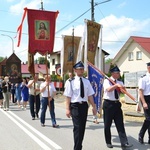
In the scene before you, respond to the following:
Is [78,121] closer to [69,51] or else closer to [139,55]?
[69,51]

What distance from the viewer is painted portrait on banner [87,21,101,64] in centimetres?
1210

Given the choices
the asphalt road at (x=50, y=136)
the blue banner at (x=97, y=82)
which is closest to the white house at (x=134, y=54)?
the blue banner at (x=97, y=82)

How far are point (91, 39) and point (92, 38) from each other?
97mm

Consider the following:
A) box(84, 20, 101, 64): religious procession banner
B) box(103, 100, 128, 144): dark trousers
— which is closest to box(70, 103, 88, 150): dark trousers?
box(103, 100, 128, 144): dark trousers

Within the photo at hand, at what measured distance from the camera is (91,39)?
12242mm

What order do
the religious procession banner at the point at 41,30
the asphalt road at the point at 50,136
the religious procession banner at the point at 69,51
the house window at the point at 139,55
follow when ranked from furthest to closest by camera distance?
the house window at the point at 139,55 → the religious procession banner at the point at 69,51 → the religious procession banner at the point at 41,30 → the asphalt road at the point at 50,136

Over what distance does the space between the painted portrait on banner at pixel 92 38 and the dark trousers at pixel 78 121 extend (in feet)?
21.3

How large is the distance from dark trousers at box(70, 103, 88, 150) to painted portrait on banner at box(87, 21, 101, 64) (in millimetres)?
6504

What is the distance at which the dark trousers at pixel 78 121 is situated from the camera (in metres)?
5.68

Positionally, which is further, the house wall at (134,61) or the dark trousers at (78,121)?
the house wall at (134,61)

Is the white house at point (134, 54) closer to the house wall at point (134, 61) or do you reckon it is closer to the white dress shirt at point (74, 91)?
the house wall at point (134, 61)

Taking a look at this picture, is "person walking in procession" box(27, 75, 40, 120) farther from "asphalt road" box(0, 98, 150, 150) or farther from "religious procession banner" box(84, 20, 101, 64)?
"religious procession banner" box(84, 20, 101, 64)

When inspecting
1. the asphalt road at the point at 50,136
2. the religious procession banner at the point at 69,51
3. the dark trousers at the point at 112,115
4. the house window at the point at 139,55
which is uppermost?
the house window at the point at 139,55

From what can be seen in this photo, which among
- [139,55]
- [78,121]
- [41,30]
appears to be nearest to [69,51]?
[41,30]
